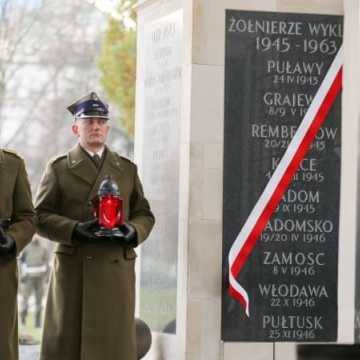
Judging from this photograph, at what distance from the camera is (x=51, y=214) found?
24.7 feet

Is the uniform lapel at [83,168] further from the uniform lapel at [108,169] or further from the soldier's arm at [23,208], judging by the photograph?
the soldier's arm at [23,208]

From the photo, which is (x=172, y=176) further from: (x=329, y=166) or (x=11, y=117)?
(x=11, y=117)

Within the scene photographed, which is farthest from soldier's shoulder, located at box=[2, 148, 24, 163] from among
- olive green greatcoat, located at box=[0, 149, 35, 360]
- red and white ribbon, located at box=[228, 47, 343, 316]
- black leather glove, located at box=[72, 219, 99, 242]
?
red and white ribbon, located at box=[228, 47, 343, 316]

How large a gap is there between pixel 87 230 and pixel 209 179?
120 centimetres

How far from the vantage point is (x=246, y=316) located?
325 inches

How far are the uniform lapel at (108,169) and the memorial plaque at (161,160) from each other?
2.64 ft

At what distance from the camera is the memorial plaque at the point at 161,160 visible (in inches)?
335

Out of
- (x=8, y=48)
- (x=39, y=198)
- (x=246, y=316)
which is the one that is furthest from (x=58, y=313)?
(x=8, y=48)

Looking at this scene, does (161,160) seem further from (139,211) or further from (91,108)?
(91,108)

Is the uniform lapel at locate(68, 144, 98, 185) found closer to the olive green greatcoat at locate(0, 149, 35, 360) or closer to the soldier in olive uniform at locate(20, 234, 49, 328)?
the olive green greatcoat at locate(0, 149, 35, 360)

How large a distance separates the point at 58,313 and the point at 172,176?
141 centimetres

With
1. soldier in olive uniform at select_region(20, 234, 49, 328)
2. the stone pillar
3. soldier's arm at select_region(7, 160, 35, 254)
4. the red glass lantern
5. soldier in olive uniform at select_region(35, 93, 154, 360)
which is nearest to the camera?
soldier's arm at select_region(7, 160, 35, 254)

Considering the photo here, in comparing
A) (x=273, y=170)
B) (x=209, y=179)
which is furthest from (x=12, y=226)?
(x=273, y=170)

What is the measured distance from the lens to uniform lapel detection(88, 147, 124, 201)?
7.62 metres
